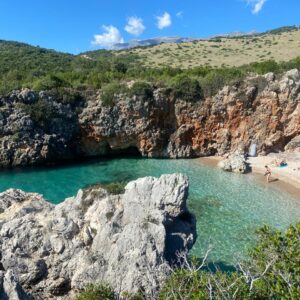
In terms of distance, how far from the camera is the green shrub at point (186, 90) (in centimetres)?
3334

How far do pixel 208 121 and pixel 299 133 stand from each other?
7.85m

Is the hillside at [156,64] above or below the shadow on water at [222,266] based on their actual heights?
above

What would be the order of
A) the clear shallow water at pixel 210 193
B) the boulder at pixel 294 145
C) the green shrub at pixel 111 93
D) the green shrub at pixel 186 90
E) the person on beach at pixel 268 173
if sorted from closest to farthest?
the clear shallow water at pixel 210 193, the person on beach at pixel 268 173, the boulder at pixel 294 145, the green shrub at pixel 111 93, the green shrub at pixel 186 90

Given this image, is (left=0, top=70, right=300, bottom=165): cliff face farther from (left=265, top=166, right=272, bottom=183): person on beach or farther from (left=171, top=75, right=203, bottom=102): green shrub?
(left=265, top=166, right=272, bottom=183): person on beach

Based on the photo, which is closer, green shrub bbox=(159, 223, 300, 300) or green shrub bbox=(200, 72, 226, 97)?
green shrub bbox=(159, 223, 300, 300)

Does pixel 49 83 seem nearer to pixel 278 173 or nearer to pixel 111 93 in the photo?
pixel 111 93

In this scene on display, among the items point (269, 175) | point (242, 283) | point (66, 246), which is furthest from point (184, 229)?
point (269, 175)

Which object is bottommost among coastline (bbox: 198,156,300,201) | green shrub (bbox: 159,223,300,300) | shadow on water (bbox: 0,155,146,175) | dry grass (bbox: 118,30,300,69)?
shadow on water (bbox: 0,155,146,175)

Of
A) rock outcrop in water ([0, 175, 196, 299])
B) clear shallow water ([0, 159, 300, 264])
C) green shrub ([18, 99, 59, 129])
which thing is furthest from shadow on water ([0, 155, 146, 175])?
rock outcrop in water ([0, 175, 196, 299])

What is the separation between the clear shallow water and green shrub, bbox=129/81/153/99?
5692 millimetres

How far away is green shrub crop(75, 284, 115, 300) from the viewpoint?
344 inches

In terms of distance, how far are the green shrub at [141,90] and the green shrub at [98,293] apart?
81.3ft

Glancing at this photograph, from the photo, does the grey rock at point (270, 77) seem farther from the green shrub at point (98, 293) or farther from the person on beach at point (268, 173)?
the green shrub at point (98, 293)

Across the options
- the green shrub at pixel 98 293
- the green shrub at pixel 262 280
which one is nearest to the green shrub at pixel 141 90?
the green shrub at pixel 98 293
